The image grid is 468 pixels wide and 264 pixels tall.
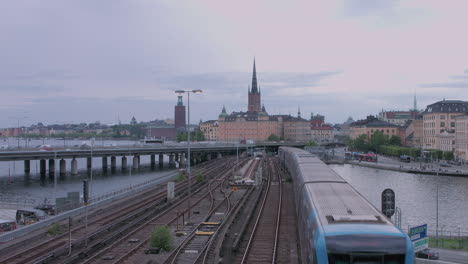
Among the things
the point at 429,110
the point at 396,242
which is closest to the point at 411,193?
the point at 396,242

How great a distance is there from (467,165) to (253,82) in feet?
430

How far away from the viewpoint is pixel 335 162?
92.4m

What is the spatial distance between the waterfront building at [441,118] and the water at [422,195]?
28.5 m

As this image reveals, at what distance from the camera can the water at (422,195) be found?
1266 inches

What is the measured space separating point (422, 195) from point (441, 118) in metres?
53.3

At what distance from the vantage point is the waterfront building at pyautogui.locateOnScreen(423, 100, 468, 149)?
9200 cm

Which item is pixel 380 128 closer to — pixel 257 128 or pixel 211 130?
pixel 257 128

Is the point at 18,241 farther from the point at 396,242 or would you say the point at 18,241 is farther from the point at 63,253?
the point at 396,242

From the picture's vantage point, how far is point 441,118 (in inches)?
3656

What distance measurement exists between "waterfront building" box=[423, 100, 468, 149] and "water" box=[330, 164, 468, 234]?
93.6ft

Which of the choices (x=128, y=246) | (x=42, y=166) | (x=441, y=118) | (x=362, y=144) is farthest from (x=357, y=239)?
(x=362, y=144)

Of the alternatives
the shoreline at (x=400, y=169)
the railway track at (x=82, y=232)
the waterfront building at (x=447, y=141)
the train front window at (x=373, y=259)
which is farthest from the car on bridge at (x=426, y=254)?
Result: the waterfront building at (x=447, y=141)

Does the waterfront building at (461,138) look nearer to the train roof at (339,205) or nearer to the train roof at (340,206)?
the train roof at (339,205)

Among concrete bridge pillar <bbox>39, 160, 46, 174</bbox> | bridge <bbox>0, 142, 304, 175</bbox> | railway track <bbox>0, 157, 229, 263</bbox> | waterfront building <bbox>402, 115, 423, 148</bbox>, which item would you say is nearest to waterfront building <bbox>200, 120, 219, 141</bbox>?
bridge <bbox>0, 142, 304, 175</bbox>
